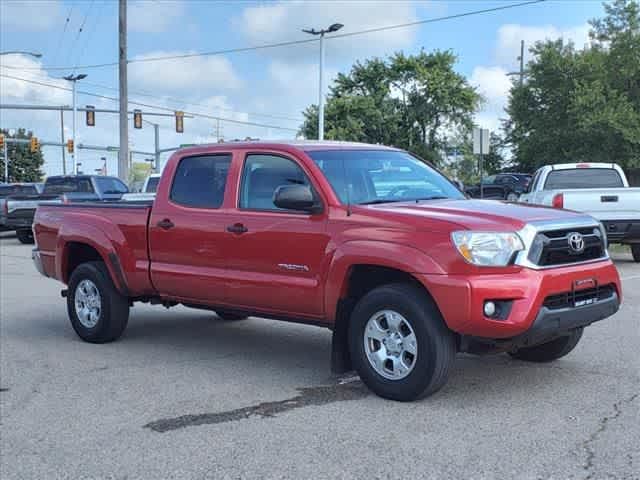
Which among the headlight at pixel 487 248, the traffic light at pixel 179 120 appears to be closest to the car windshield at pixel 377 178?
the headlight at pixel 487 248

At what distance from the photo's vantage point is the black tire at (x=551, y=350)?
21.6 feet

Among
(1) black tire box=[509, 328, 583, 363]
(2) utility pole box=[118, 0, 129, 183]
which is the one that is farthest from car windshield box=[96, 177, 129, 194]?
(1) black tire box=[509, 328, 583, 363]

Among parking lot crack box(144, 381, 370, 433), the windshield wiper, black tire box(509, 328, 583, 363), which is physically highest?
the windshield wiper

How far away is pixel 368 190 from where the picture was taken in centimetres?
640

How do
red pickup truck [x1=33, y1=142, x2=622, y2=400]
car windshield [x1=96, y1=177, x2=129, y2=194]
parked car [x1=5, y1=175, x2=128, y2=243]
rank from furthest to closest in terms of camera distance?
car windshield [x1=96, y1=177, x2=129, y2=194] → parked car [x1=5, y1=175, x2=128, y2=243] → red pickup truck [x1=33, y1=142, x2=622, y2=400]

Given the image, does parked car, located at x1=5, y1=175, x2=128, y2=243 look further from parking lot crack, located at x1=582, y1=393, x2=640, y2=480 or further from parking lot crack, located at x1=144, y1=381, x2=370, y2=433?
parking lot crack, located at x1=582, y1=393, x2=640, y2=480

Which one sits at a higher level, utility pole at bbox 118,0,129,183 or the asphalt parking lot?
utility pole at bbox 118,0,129,183

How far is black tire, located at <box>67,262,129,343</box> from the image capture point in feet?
26.4

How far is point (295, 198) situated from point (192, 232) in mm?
1418

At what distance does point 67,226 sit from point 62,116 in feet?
251

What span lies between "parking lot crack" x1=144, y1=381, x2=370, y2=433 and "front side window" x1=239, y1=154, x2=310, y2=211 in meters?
1.46

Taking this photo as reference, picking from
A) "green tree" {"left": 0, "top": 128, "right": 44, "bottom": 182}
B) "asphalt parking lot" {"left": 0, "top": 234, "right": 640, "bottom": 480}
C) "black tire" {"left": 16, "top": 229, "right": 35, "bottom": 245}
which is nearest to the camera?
"asphalt parking lot" {"left": 0, "top": 234, "right": 640, "bottom": 480}

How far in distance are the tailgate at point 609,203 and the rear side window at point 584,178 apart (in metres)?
1.85

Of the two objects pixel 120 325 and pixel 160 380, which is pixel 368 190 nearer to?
pixel 160 380
